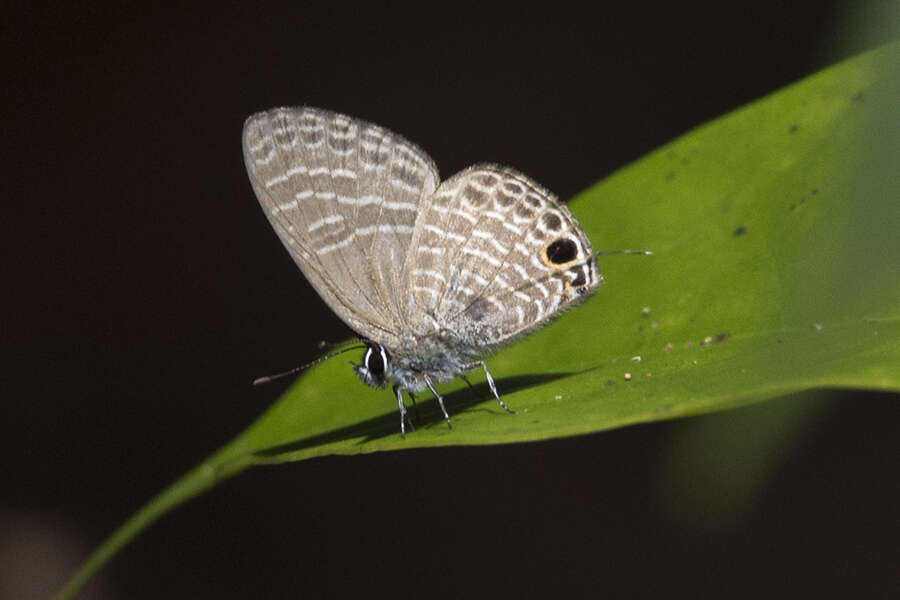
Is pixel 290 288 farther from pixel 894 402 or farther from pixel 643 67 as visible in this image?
pixel 894 402

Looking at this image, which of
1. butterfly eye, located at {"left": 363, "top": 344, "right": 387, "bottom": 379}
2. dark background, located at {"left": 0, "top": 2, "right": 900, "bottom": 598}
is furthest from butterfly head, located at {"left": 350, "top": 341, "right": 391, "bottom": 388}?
dark background, located at {"left": 0, "top": 2, "right": 900, "bottom": 598}

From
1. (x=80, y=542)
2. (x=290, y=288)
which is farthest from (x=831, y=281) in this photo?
(x=80, y=542)

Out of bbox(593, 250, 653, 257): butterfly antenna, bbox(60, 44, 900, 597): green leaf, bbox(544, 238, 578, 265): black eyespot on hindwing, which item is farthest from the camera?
bbox(544, 238, 578, 265): black eyespot on hindwing

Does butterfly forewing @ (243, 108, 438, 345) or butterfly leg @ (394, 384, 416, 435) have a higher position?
butterfly forewing @ (243, 108, 438, 345)

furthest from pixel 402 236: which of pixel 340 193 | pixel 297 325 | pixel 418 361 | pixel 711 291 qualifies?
pixel 297 325

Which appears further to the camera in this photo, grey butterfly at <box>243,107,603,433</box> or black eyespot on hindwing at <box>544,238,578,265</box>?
grey butterfly at <box>243,107,603,433</box>

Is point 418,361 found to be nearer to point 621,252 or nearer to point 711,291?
point 621,252

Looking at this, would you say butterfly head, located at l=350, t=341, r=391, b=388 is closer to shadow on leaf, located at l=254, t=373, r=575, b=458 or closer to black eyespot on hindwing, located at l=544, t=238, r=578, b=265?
shadow on leaf, located at l=254, t=373, r=575, b=458
